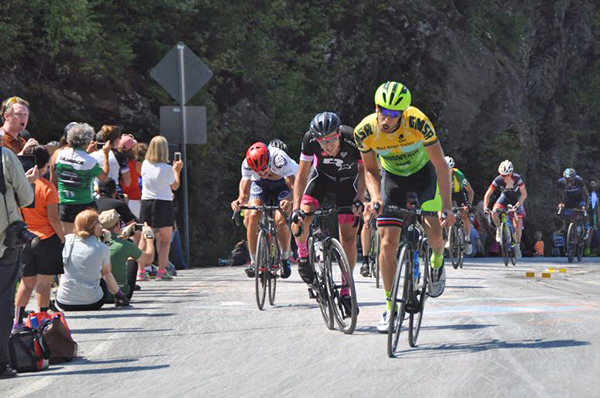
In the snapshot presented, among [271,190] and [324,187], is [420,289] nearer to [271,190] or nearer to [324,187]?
[324,187]

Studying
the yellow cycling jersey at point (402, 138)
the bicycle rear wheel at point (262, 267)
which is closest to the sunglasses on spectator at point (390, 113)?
the yellow cycling jersey at point (402, 138)

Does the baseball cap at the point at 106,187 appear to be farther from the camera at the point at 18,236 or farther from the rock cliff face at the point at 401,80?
the camera at the point at 18,236

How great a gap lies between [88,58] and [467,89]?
14.6 metres

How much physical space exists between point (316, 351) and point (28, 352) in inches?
86.9

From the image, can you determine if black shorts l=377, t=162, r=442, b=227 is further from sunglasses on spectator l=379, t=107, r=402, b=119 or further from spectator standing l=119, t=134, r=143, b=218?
spectator standing l=119, t=134, r=143, b=218

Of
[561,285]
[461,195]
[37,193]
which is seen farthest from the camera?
[461,195]

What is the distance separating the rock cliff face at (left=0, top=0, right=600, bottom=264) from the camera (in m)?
22.6

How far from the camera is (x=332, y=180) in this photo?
36.7 feet

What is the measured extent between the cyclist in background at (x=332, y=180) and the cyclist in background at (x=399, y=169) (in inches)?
40.6

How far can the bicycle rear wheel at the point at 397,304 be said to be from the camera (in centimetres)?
804

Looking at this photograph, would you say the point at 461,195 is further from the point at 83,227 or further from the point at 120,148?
the point at 83,227

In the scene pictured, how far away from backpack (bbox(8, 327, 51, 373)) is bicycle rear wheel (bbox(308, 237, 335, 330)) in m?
2.71

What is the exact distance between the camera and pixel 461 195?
65.8 feet

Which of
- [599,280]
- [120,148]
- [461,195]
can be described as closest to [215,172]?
[461,195]
